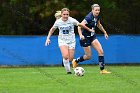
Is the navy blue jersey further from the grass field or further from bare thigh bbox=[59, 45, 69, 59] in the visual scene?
the grass field

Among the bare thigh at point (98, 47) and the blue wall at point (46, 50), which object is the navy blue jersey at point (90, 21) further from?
the blue wall at point (46, 50)

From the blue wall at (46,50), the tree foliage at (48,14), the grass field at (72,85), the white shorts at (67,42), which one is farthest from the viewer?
the tree foliage at (48,14)

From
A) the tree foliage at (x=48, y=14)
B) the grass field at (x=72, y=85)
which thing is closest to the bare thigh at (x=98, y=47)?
the grass field at (x=72, y=85)

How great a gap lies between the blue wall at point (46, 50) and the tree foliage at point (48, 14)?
14.5ft

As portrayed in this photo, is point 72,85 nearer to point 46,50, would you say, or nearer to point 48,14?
point 46,50

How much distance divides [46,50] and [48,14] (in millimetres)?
4503

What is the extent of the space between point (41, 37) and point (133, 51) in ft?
13.4

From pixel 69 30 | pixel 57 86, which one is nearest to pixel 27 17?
pixel 69 30

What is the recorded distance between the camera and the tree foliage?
1105 inches

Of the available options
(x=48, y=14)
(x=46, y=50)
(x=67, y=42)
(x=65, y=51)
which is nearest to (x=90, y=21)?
(x=67, y=42)

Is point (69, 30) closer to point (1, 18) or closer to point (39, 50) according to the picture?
point (39, 50)

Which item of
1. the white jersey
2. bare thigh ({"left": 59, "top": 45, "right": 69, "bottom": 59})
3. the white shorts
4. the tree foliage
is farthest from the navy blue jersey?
the tree foliage

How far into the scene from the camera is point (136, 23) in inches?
1172

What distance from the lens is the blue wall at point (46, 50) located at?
23156mm
